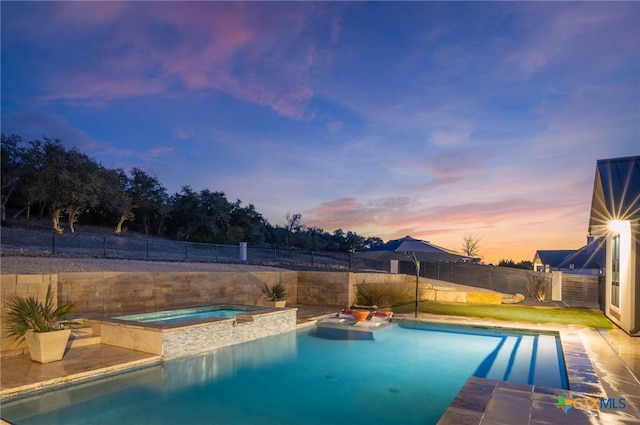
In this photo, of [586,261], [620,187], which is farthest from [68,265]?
[586,261]

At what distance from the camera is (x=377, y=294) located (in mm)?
14320

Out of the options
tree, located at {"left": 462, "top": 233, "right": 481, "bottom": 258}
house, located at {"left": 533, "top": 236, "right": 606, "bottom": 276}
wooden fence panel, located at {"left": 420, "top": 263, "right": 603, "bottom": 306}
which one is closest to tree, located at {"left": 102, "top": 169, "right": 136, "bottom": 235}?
wooden fence panel, located at {"left": 420, "top": 263, "right": 603, "bottom": 306}

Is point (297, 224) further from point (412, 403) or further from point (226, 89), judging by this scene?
point (412, 403)

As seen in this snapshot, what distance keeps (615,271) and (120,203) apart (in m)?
27.8

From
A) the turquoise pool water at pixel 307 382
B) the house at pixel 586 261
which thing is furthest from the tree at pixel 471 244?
the turquoise pool water at pixel 307 382

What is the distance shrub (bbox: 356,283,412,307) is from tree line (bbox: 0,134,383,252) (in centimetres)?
1748

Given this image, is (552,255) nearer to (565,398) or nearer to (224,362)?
(565,398)

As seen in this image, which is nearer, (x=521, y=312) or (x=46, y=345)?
(x=46, y=345)

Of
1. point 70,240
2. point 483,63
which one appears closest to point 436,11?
point 483,63

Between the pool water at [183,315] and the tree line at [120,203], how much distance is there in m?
16.2

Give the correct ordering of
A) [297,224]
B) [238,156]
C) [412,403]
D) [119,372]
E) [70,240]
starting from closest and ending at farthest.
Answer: [412,403]
[119,372]
[70,240]
[238,156]
[297,224]

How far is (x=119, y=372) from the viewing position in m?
6.11

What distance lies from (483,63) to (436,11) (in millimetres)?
2141

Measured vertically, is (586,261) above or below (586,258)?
below
